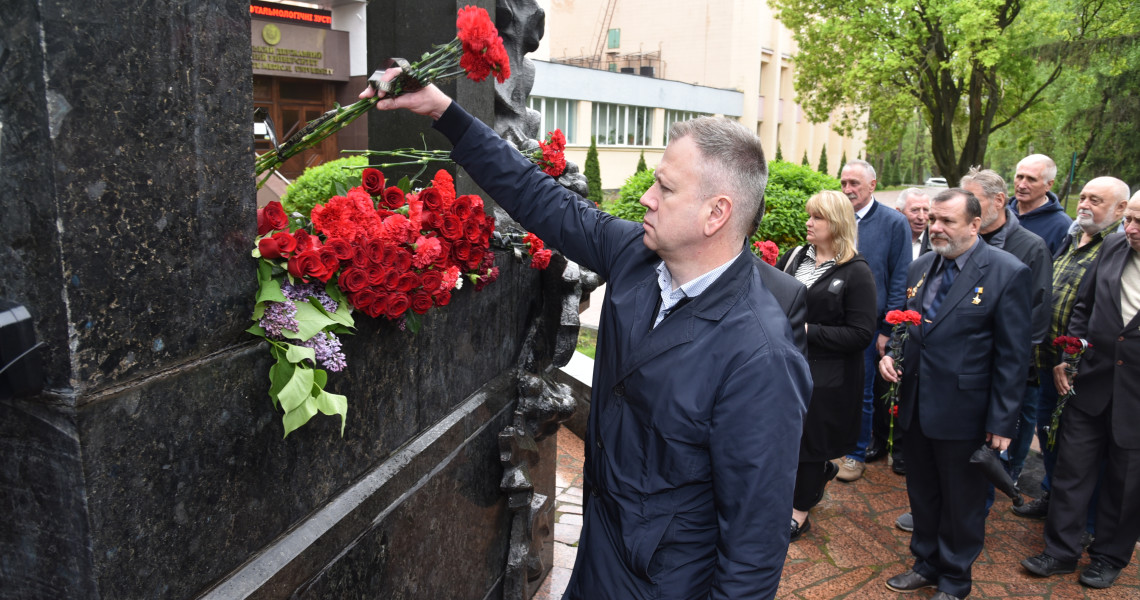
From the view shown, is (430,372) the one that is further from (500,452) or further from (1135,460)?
(1135,460)

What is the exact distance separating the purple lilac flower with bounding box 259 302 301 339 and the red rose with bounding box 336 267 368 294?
0.13 meters

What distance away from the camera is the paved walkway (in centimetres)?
435

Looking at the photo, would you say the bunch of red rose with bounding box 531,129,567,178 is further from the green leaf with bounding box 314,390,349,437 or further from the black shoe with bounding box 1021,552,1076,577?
the black shoe with bounding box 1021,552,1076,577

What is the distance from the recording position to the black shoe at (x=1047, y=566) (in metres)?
4.52

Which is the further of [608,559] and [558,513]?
[558,513]

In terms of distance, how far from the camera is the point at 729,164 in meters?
2.13

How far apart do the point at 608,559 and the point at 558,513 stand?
9.26 feet

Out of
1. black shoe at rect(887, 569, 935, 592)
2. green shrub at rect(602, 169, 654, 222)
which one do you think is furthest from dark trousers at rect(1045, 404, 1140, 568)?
green shrub at rect(602, 169, 654, 222)

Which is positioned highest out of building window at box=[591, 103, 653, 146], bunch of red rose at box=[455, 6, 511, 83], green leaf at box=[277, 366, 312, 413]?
building window at box=[591, 103, 653, 146]

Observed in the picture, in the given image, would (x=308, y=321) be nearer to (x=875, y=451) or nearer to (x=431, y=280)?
(x=431, y=280)

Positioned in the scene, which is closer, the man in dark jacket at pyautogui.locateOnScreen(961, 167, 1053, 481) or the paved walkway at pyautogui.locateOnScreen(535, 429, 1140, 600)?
the paved walkway at pyautogui.locateOnScreen(535, 429, 1140, 600)

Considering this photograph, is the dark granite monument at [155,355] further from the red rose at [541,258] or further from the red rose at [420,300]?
the red rose at [541,258]

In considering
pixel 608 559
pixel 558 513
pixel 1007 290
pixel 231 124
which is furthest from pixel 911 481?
pixel 231 124

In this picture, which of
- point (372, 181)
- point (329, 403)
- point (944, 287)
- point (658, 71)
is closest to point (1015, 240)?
point (944, 287)
